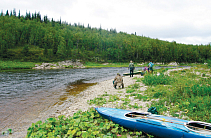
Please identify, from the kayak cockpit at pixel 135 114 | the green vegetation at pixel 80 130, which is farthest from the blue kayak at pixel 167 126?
the green vegetation at pixel 80 130

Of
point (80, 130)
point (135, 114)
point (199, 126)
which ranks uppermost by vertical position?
point (199, 126)

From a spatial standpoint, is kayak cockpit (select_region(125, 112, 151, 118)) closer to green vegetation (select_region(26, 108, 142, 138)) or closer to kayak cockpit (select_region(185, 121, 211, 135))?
green vegetation (select_region(26, 108, 142, 138))

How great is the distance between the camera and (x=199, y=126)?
4.87 meters

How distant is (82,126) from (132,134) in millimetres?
2198

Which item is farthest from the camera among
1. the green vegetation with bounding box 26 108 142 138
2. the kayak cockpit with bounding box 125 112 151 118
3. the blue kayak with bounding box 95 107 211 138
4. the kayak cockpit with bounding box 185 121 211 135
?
the kayak cockpit with bounding box 125 112 151 118

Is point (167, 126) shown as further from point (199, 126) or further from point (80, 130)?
point (80, 130)

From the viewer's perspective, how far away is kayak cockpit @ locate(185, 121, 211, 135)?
4461 mm

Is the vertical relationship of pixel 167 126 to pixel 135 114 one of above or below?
above

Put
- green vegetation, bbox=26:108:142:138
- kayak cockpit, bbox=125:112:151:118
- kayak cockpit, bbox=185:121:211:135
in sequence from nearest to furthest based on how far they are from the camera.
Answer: kayak cockpit, bbox=185:121:211:135, green vegetation, bbox=26:108:142:138, kayak cockpit, bbox=125:112:151:118

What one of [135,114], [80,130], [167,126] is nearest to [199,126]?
[167,126]

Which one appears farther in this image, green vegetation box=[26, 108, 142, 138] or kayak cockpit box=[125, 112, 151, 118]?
kayak cockpit box=[125, 112, 151, 118]

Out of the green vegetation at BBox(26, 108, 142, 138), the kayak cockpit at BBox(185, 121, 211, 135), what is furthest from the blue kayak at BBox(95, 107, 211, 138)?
the green vegetation at BBox(26, 108, 142, 138)

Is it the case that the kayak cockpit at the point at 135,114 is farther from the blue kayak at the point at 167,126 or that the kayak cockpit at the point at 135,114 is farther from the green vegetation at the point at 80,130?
the green vegetation at the point at 80,130

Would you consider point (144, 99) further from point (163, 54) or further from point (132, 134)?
point (163, 54)
